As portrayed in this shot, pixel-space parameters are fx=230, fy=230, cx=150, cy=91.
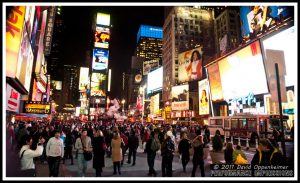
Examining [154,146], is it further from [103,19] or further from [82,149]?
[103,19]

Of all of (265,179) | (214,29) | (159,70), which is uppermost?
(214,29)

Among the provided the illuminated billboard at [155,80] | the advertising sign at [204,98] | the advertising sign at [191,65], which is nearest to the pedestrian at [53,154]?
the advertising sign at [204,98]

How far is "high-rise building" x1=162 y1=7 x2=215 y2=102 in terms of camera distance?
334 ft

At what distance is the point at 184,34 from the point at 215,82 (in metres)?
61.4

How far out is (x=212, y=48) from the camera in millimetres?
106188

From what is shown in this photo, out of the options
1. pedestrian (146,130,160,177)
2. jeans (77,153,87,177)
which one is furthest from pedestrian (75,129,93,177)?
pedestrian (146,130,160,177)

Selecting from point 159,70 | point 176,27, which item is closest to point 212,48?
point 176,27

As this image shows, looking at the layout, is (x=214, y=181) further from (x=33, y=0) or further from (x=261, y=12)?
(x=261, y=12)

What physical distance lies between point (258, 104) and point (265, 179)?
35.3 m

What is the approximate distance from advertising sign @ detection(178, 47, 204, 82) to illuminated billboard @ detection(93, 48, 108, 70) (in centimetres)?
3126

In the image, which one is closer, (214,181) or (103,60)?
(214,181)

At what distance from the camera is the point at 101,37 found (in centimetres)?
9369

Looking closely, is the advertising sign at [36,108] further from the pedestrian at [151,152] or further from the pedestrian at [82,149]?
the pedestrian at [151,152]

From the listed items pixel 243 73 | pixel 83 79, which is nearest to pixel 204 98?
pixel 243 73
